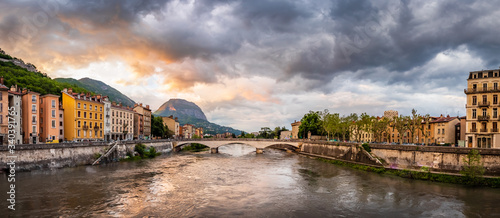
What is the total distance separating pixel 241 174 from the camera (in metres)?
42.7

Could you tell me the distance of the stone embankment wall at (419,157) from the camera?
3375 cm

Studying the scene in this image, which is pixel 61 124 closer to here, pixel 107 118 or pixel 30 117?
pixel 30 117

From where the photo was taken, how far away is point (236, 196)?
1120 inches

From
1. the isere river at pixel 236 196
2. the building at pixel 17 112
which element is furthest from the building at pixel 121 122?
the isere river at pixel 236 196

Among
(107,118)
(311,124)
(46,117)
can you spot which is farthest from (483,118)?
(107,118)

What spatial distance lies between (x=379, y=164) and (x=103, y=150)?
4841 centimetres

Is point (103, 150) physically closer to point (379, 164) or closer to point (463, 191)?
point (379, 164)

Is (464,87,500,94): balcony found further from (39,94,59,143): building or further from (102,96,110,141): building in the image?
(102,96,110,141): building

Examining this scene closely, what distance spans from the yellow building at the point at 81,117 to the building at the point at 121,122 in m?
9.01

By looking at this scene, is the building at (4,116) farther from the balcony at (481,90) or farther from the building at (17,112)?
the balcony at (481,90)

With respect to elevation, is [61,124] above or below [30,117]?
below

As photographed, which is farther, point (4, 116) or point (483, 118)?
point (483, 118)

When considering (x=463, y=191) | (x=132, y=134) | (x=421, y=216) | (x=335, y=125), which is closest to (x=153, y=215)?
(x=421, y=216)

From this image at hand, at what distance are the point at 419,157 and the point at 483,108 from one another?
55.0ft
